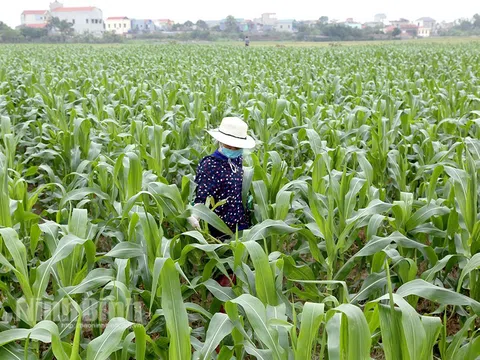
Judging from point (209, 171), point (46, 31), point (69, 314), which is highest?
point (46, 31)

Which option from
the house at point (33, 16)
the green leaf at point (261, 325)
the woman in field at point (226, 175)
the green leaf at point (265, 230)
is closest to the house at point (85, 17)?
the house at point (33, 16)

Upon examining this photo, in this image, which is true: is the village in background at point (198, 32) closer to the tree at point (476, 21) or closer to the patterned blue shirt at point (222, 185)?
the tree at point (476, 21)

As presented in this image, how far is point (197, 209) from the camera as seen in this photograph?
2.77 metres

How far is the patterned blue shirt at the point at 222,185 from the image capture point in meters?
3.25

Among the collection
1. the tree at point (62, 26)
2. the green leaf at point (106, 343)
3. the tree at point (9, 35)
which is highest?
the tree at point (62, 26)

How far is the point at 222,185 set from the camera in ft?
10.7

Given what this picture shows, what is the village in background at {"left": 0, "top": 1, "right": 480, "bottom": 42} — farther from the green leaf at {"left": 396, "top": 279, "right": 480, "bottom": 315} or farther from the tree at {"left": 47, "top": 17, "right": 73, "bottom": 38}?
the green leaf at {"left": 396, "top": 279, "right": 480, "bottom": 315}

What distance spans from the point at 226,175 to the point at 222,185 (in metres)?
0.07

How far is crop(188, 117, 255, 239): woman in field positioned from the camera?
3.24 meters

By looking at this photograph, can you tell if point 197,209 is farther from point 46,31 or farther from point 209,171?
point 46,31

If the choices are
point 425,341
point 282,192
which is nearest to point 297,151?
point 282,192

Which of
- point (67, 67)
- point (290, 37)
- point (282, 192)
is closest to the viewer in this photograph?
point (282, 192)

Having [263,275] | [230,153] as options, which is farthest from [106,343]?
[230,153]

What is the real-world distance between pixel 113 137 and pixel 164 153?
105cm
